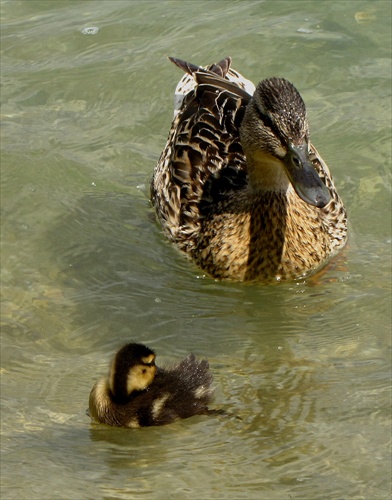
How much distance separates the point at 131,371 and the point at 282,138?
1452 millimetres

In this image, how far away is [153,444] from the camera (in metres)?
4.62

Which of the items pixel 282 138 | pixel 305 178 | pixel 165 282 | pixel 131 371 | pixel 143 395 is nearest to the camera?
pixel 131 371

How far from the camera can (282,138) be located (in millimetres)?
5332

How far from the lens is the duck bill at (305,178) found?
16.6 feet

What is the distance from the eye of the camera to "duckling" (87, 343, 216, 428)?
15.2 feet

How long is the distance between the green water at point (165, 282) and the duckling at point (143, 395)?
70 millimetres

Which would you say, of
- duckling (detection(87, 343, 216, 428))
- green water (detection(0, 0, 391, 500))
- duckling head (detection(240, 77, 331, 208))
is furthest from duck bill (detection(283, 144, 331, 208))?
duckling (detection(87, 343, 216, 428))

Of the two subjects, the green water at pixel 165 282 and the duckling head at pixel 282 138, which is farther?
the duckling head at pixel 282 138

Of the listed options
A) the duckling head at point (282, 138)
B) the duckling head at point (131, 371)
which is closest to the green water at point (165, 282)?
the duckling head at point (131, 371)

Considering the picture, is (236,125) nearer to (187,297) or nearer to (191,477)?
(187,297)

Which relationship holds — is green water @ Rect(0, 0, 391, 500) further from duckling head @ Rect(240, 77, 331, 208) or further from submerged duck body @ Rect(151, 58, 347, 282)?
duckling head @ Rect(240, 77, 331, 208)

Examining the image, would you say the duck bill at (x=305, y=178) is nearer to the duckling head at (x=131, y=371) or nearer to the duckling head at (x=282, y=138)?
the duckling head at (x=282, y=138)

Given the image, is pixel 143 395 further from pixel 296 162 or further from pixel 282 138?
pixel 282 138

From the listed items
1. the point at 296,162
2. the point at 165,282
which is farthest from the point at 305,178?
the point at 165,282
